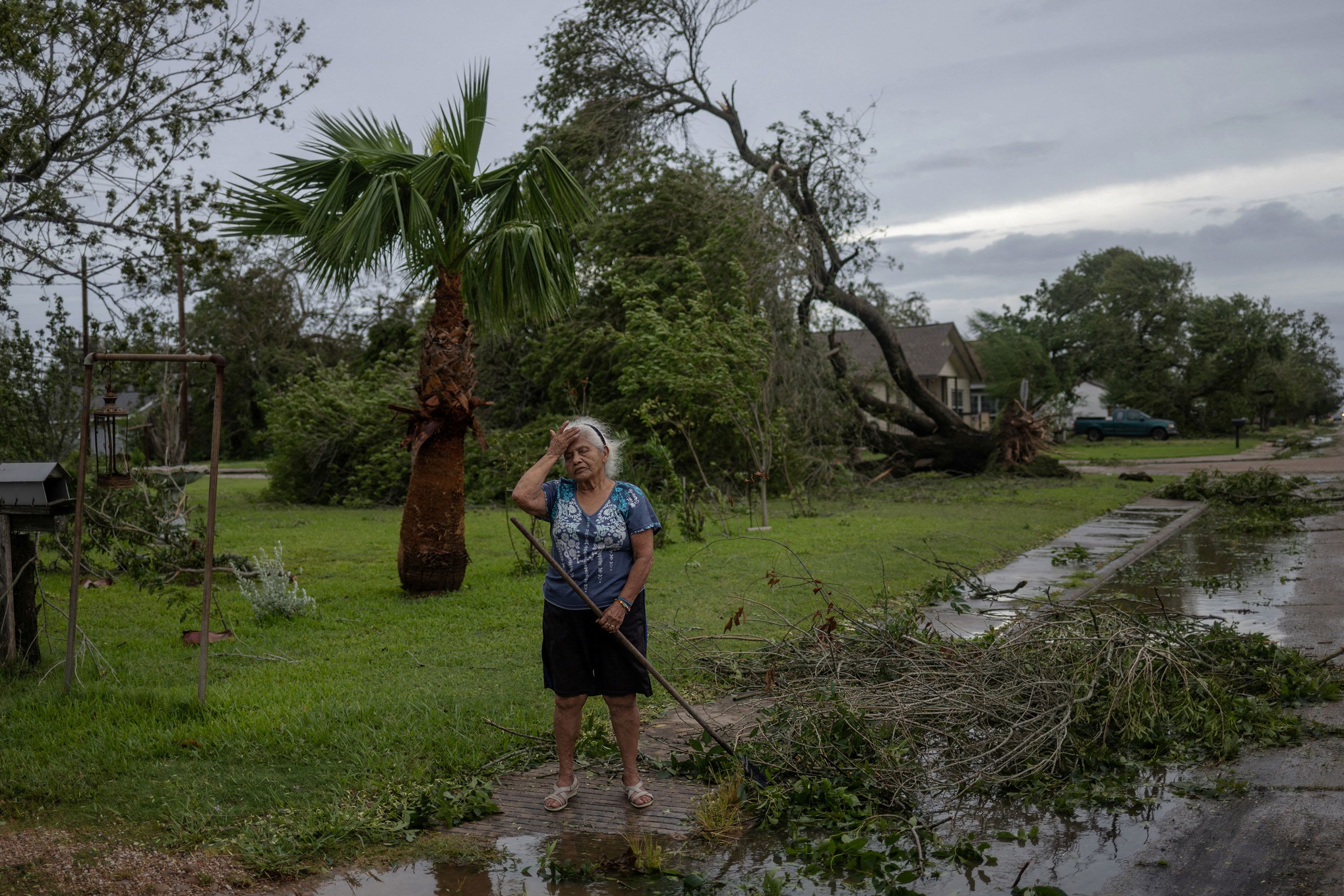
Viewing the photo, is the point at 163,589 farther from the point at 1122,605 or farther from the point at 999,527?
the point at 999,527

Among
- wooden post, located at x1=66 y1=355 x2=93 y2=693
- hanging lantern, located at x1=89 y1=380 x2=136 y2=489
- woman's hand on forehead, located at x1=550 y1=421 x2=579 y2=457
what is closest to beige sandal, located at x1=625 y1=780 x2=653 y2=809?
woman's hand on forehead, located at x1=550 y1=421 x2=579 y2=457

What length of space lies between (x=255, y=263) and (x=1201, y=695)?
4225 cm

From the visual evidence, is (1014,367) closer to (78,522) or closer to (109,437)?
(109,437)

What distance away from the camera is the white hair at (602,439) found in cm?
481

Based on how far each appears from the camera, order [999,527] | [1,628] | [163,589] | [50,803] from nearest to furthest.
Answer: [50,803]
[1,628]
[163,589]
[999,527]

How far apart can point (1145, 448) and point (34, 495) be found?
4408cm

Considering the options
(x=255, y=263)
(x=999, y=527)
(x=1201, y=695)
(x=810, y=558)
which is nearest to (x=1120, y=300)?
(x=255, y=263)

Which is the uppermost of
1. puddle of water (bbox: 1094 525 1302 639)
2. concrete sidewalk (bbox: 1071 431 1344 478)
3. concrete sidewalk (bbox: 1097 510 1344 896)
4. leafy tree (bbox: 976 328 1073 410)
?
leafy tree (bbox: 976 328 1073 410)

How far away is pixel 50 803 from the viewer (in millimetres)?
4910

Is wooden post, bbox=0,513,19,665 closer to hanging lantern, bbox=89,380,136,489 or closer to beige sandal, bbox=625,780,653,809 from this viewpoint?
hanging lantern, bbox=89,380,136,489

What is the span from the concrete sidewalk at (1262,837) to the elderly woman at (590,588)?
6.84 feet

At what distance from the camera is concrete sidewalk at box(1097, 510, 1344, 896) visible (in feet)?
12.9

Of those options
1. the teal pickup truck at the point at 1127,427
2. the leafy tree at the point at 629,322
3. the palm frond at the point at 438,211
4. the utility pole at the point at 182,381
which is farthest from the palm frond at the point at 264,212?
the teal pickup truck at the point at 1127,427

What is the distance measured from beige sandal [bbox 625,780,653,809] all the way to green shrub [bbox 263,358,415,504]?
15.8 metres
